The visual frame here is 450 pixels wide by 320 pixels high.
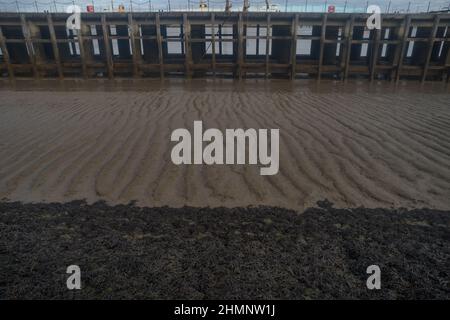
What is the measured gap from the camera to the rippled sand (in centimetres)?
365

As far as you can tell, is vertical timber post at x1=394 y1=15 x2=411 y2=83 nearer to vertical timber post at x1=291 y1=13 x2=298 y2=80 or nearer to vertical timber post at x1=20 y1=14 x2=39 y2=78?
vertical timber post at x1=291 y1=13 x2=298 y2=80

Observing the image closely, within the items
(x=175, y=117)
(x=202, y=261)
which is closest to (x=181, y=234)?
(x=202, y=261)

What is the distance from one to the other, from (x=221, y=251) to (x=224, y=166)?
1.95 m

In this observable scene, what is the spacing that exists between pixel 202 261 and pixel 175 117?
4.86 meters

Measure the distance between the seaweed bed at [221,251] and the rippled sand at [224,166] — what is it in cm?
34

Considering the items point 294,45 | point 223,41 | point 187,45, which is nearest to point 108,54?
point 187,45

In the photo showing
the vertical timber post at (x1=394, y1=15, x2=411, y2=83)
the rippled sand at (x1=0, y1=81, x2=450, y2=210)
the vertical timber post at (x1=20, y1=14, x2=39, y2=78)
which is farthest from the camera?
the vertical timber post at (x1=20, y1=14, x2=39, y2=78)

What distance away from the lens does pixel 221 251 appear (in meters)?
2.58

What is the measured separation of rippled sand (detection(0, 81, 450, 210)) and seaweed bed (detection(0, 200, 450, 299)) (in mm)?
343

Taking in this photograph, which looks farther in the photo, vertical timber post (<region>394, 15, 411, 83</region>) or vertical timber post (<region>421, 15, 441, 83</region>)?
vertical timber post (<region>394, 15, 411, 83</region>)

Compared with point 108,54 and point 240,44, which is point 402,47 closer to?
point 240,44

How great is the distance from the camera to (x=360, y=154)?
15.6ft

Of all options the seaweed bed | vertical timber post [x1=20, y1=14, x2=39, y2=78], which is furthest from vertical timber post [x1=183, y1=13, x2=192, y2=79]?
the seaweed bed

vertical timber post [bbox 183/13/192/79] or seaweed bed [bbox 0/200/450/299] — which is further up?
vertical timber post [bbox 183/13/192/79]
